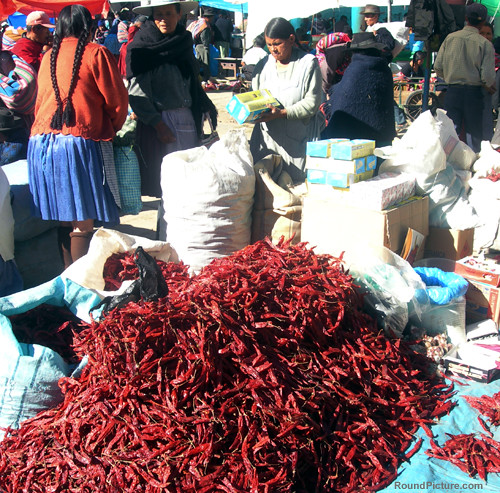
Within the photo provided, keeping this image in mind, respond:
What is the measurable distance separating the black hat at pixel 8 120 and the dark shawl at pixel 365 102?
8.69 ft

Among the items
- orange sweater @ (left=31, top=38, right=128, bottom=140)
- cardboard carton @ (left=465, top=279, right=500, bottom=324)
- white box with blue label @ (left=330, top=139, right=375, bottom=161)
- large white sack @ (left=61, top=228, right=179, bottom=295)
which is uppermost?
orange sweater @ (left=31, top=38, right=128, bottom=140)

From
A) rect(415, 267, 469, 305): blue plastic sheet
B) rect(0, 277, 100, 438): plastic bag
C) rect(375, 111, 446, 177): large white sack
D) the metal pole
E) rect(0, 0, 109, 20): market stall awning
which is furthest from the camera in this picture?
rect(0, 0, 109, 20): market stall awning

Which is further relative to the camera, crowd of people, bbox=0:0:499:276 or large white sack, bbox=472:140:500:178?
large white sack, bbox=472:140:500:178

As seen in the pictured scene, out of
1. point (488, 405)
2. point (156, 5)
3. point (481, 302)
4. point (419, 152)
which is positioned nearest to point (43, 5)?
point (156, 5)

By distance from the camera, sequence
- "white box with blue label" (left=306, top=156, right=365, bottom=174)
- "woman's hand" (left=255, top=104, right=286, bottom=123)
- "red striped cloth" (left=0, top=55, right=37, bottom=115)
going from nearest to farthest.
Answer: "white box with blue label" (left=306, top=156, right=365, bottom=174)
"woman's hand" (left=255, top=104, right=286, bottom=123)
"red striped cloth" (left=0, top=55, right=37, bottom=115)

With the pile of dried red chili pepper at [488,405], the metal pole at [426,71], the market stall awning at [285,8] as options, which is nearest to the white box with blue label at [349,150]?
the pile of dried red chili pepper at [488,405]

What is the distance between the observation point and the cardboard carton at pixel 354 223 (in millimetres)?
3193

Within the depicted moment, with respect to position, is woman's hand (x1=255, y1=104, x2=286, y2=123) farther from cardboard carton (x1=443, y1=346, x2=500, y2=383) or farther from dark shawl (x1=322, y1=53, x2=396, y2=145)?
cardboard carton (x1=443, y1=346, x2=500, y2=383)

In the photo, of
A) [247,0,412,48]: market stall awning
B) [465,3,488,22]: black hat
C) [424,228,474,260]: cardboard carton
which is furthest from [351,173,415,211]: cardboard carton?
[247,0,412,48]: market stall awning

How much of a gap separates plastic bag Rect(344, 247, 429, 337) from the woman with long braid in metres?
1.78

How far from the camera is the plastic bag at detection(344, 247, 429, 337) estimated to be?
9.12 ft

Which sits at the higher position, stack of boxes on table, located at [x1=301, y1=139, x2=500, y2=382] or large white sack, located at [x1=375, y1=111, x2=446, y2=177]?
large white sack, located at [x1=375, y1=111, x2=446, y2=177]

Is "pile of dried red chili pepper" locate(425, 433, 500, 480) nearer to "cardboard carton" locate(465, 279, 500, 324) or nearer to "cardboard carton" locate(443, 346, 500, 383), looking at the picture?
"cardboard carton" locate(443, 346, 500, 383)

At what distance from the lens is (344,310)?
8.40 ft
